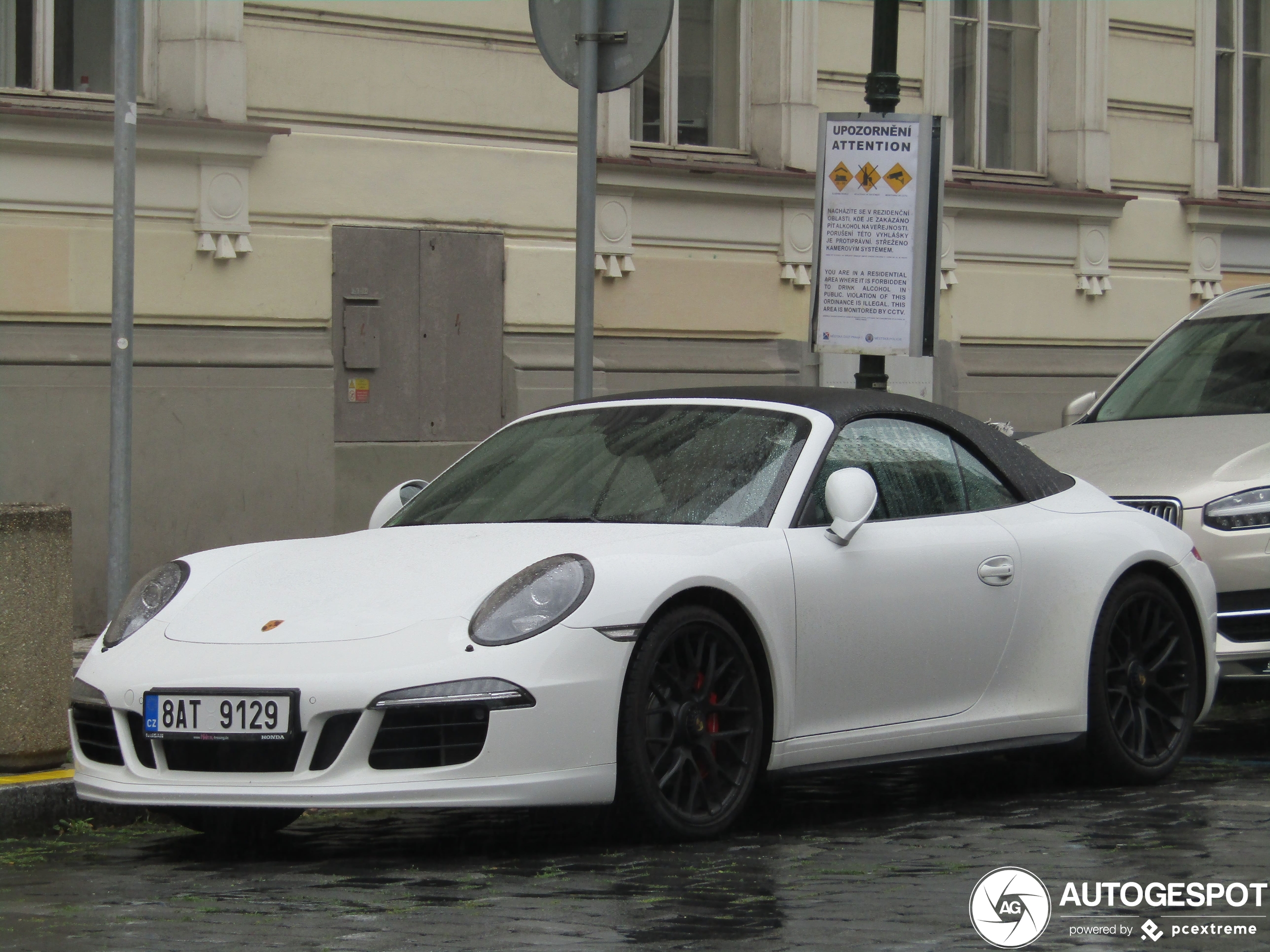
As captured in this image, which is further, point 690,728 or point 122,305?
point 122,305

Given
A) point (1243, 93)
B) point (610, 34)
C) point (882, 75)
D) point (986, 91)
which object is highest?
point (1243, 93)

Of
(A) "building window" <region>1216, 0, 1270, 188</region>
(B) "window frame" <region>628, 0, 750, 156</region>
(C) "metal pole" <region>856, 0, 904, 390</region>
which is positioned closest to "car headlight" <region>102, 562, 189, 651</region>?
(C) "metal pole" <region>856, 0, 904, 390</region>

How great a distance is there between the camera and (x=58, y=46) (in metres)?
12.0

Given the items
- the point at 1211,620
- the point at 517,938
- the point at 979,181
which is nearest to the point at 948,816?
the point at 1211,620

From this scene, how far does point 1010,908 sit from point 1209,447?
13.7ft

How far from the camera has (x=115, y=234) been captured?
7.83 m

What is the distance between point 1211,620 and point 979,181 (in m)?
9.06

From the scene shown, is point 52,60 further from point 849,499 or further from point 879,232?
point 849,499

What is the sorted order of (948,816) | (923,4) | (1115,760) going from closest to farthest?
(948,816) → (1115,760) → (923,4)

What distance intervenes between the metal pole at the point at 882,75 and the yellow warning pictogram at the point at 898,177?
28cm

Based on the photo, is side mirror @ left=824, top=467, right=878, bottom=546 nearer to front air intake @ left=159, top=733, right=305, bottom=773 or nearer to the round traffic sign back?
front air intake @ left=159, top=733, right=305, bottom=773

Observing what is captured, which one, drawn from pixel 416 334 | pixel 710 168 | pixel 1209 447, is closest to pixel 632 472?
pixel 1209 447

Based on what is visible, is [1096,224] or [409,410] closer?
[409,410]

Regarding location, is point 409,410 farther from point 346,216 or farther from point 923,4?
point 923,4
